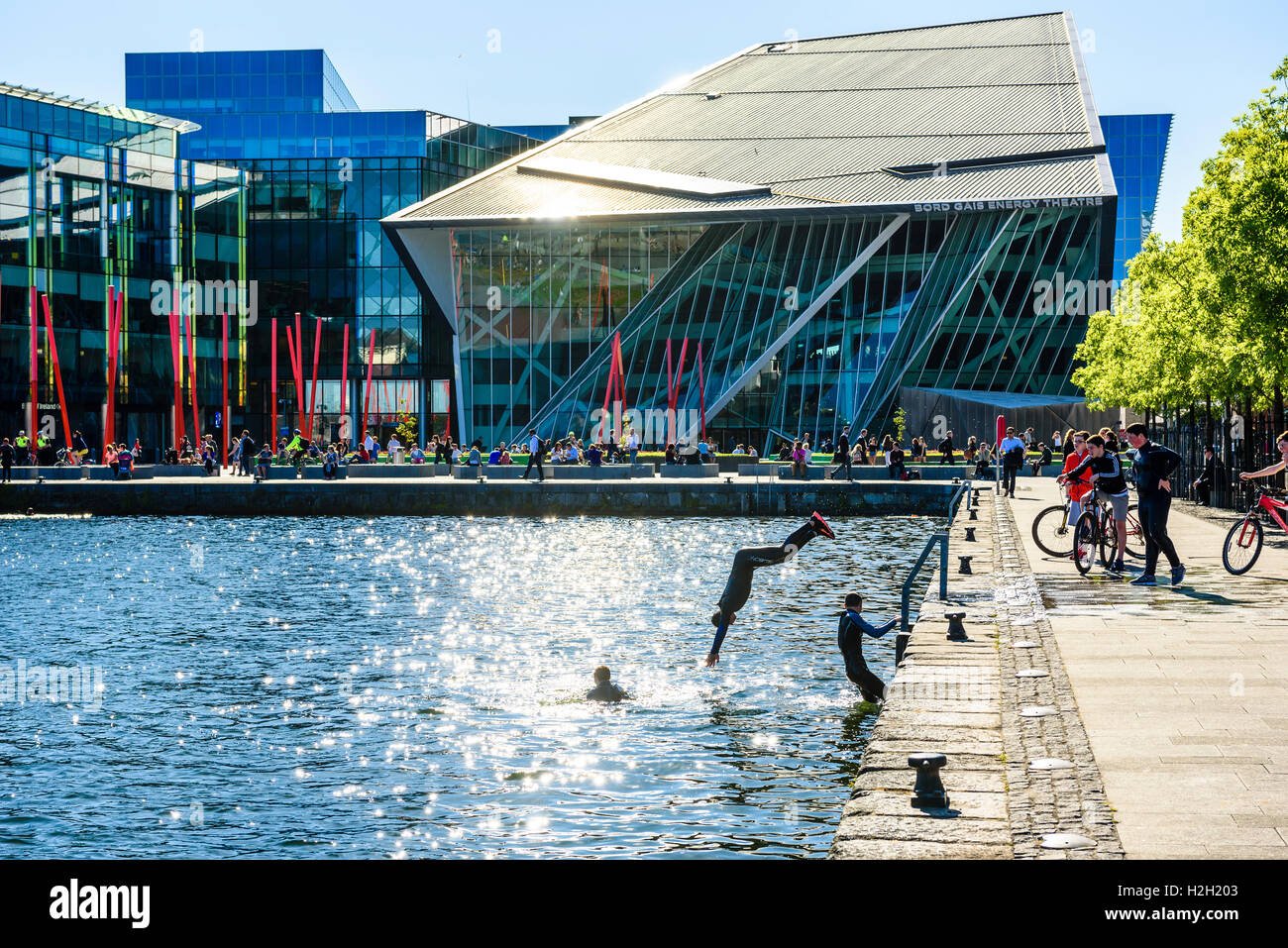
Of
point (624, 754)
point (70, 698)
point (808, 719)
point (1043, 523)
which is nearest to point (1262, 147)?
point (1043, 523)

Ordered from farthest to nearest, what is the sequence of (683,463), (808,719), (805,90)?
(805,90)
(683,463)
(808,719)

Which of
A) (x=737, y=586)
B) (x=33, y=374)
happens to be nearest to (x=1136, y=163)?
(x=33, y=374)

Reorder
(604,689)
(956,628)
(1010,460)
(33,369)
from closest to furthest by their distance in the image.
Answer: (956,628) < (604,689) < (1010,460) < (33,369)

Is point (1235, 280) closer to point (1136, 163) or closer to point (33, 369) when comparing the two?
point (33, 369)

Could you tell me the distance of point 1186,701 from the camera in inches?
382

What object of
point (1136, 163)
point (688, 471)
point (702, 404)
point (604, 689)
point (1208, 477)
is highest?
point (1136, 163)

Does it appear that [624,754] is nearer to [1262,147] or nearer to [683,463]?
[1262,147]

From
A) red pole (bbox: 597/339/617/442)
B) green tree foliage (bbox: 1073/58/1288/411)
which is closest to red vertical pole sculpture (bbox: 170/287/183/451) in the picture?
red pole (bbox: 597/339/617/442)

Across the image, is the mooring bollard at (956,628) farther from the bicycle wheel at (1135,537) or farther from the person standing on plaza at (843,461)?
the person standing on plaza at (843,461)

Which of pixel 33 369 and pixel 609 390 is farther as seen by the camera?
pixel 609 390

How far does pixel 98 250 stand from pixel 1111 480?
57.7m

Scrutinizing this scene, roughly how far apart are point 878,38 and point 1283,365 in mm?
70507

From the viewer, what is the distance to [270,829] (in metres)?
10.2

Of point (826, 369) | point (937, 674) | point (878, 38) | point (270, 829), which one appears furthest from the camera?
point (878, 38)
